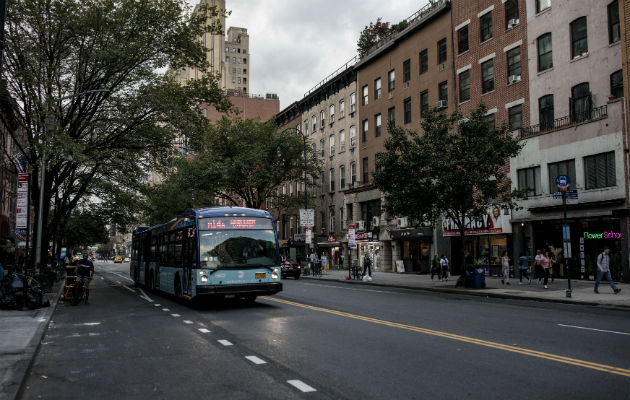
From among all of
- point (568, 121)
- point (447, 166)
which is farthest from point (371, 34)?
point (447, 166)

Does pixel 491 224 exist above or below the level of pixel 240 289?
above

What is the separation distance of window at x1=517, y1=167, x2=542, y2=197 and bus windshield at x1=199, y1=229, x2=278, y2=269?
18087 mm

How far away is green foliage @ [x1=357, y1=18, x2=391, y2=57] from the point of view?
51.8 meters

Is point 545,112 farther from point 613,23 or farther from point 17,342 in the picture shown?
point 17,342

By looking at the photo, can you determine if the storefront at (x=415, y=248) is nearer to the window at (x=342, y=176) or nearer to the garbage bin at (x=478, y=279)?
the window at (x=342, y=176)

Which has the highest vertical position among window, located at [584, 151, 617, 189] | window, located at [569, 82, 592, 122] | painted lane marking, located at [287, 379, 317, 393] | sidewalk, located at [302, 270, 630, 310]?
window, located at [569, 82, 592, 122]

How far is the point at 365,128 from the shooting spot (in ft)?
161

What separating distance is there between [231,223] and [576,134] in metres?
19.5

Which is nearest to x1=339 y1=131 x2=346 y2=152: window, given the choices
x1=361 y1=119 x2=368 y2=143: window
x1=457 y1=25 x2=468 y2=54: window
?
x1=361 y1=119 x2=368 y2=143: window

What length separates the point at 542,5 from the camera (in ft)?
101

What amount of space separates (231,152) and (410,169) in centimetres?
2948

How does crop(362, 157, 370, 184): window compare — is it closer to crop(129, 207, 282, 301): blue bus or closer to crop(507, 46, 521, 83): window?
crop(507, 46, 521, 83): window

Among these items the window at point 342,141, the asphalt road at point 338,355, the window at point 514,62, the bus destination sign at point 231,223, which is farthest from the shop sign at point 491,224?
the window at point 342,141

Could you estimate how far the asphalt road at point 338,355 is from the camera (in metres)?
6.69
